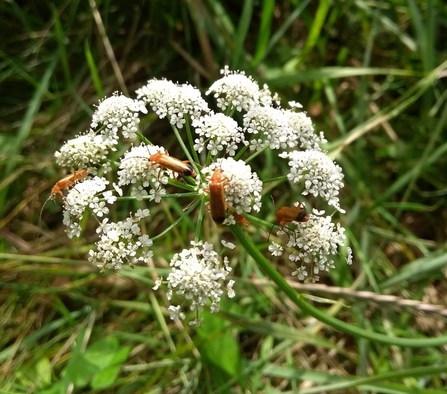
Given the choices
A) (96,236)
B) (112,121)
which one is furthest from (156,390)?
(112,121)

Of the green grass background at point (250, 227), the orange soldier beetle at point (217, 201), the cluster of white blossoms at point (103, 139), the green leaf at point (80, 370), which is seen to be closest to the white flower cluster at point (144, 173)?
the cluster of white blossoms at point (103, 139)

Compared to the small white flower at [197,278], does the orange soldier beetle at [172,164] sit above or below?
above

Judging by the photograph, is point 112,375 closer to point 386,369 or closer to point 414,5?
point 386,369

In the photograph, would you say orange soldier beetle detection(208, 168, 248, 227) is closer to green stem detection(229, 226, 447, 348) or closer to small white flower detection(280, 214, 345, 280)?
green stem detection(229, 226, 447, 348)

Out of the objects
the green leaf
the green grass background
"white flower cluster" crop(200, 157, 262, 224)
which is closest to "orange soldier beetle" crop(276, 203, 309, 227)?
"white flower cluster" crop(200, 157, 262, 224)

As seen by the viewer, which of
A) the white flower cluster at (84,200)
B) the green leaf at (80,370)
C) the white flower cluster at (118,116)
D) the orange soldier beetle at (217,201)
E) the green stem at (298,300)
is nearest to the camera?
the orange soldier beetle at (217,201)

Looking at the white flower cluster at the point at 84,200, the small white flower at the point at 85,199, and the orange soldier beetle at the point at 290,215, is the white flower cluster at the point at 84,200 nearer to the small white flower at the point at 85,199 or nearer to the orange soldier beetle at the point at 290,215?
the small white flower at the point at 85,199

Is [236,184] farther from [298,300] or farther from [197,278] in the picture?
[298,300]
